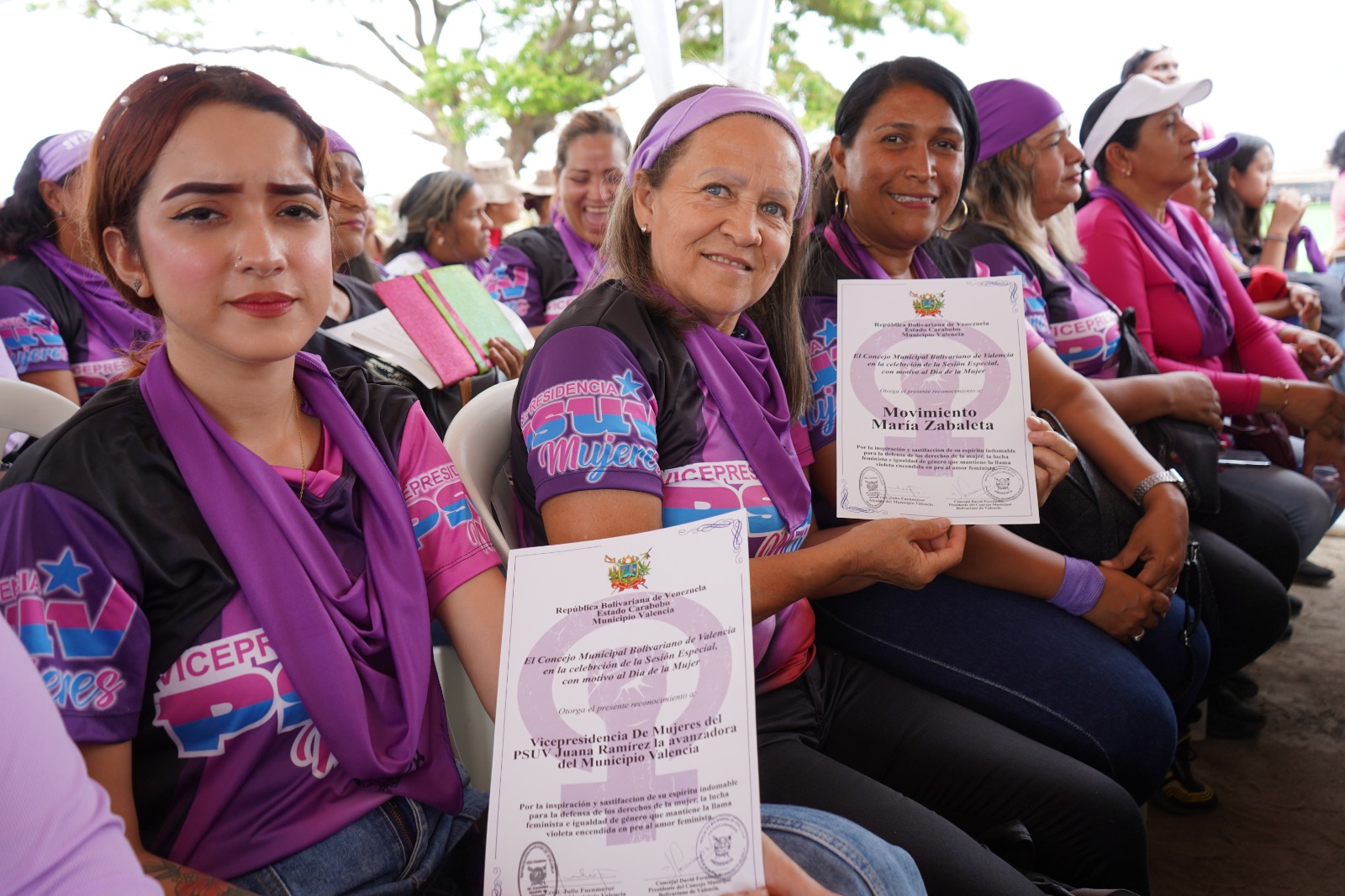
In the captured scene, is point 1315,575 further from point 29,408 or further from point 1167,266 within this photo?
point 29,408

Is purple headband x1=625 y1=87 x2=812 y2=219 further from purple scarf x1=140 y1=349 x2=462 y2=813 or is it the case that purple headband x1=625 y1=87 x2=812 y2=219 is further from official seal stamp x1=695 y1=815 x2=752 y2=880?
official seal stamp x1=695 y1=815 x2=752 y2=880

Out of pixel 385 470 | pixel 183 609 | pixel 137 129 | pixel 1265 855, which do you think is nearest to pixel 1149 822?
pixel 1265 855

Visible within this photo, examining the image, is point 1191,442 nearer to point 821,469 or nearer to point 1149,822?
point 1149,822

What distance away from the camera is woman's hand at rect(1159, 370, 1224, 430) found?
2.73 m

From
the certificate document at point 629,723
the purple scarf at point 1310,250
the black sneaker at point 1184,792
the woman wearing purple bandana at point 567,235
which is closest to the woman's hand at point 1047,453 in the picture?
the certificate document at point 629,723

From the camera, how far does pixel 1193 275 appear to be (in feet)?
11.5

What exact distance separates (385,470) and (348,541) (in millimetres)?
115

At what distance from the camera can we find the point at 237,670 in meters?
1.12

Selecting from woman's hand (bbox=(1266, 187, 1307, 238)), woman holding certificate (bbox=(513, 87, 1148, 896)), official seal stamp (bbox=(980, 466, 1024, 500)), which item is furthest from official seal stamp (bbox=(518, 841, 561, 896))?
woman's hand (bbox=(1266, 187, 1307, 238))

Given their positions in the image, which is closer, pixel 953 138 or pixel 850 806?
pixel 850 806

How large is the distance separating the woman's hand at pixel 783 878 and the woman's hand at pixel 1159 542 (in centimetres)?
136

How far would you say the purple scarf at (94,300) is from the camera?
3182 mm

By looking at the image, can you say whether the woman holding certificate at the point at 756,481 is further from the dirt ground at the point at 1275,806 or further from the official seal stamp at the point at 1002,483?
the dirt ground at the point at 1275,806

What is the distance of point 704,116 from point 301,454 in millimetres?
962
